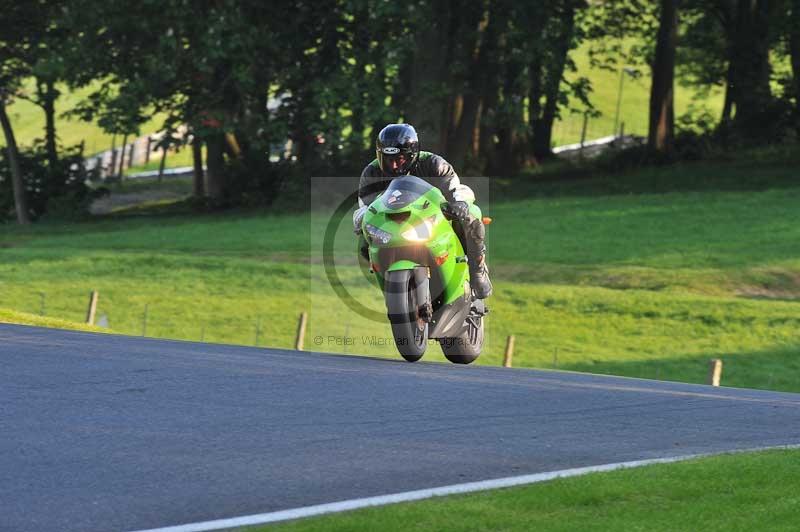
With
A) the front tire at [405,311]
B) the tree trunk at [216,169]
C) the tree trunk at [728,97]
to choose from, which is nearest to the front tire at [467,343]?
the front tire at [405,311]

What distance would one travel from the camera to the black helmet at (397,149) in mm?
13164

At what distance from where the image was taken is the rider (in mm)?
13203

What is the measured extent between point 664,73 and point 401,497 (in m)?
47.0

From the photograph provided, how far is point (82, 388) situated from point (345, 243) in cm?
3381

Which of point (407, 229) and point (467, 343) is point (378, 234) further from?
point (467, 343)

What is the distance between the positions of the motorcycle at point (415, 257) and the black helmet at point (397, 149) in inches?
11.9

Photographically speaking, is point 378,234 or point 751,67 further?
point 751,67

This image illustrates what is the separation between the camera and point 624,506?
7.15 metres

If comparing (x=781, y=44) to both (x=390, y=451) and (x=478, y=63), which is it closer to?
(x=478, y=63)

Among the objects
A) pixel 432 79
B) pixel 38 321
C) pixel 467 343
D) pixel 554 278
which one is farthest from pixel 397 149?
pixel 432 79

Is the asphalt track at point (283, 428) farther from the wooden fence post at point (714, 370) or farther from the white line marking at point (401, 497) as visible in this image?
the wooden fence post at point (714, 370)

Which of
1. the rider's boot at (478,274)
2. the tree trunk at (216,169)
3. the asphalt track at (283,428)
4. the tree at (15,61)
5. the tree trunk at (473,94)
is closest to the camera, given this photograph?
the asphalt track at (283,428)

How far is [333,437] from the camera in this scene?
8820mm

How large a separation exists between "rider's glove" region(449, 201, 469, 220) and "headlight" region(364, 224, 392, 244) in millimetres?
798
